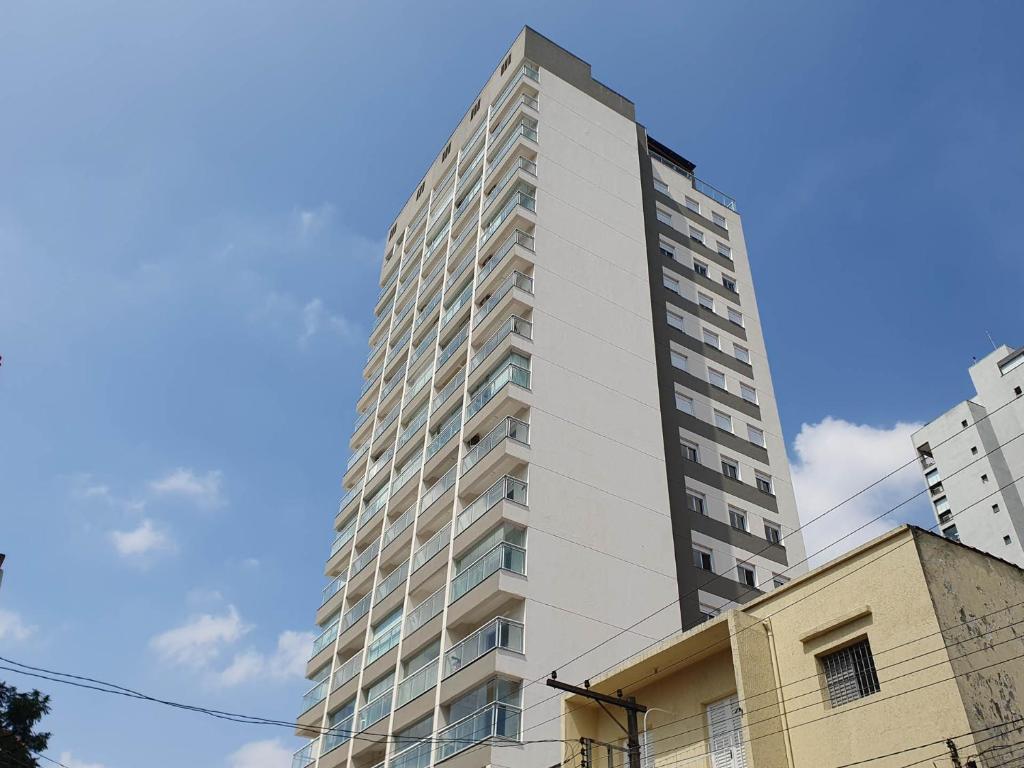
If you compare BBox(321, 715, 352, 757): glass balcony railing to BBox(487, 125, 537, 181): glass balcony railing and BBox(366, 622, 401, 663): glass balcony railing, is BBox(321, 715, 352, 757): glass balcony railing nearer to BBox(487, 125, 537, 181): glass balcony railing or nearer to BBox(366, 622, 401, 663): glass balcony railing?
BBox(366, 622, 401, 663): glass balcony railing

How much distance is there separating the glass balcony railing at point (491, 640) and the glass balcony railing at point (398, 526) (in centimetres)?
1004

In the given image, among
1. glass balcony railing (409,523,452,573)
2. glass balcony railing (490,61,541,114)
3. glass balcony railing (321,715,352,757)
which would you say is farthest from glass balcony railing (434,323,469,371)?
glass balcony railing (321,715,352,757)

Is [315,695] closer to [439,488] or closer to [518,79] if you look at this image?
[439,488]

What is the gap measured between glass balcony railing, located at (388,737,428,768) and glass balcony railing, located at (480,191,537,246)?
20975 millimetres

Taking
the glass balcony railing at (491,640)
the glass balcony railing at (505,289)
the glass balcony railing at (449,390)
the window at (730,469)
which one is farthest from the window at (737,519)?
the glass balcony railing at (491,640)

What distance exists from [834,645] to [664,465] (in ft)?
65.0

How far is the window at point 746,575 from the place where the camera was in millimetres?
37594

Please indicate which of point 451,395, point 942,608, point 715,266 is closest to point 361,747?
point 451,395

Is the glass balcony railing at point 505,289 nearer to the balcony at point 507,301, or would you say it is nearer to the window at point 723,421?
the balcony at point 507,301

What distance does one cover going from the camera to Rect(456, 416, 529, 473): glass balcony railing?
3503 centimetres

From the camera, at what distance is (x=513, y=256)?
136 feet

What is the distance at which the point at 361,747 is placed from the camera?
3516 centimetres

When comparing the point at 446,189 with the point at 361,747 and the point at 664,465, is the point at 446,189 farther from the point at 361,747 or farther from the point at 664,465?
the point at 361,747

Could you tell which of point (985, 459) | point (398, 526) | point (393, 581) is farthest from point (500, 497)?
point (985, 459)
